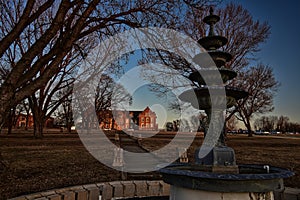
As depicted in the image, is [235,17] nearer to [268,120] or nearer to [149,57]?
[149,57]

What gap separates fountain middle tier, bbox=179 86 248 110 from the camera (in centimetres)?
434

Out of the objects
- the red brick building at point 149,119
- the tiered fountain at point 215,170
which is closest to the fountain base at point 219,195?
the tiered fountain at point 215,170

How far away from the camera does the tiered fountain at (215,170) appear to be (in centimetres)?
360

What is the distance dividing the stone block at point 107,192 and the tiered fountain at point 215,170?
202 centimetres

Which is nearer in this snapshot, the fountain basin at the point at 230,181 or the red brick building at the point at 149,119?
the fountain basin at the point at 230,181

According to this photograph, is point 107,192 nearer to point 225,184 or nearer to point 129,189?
point 129,189

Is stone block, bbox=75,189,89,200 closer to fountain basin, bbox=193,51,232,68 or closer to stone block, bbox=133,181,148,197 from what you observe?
A: stone block, bbox=133,181,148,197

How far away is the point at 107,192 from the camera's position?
6.19 metres

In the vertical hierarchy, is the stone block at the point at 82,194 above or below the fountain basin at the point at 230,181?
below

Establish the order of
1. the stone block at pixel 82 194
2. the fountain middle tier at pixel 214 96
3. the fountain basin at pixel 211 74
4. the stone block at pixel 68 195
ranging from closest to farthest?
the fountain middle tier at pixel 214 96 → the fountain basin at pixel 211 74 → the stone block at pixel 68 195 → the stone block at pixel 82 194

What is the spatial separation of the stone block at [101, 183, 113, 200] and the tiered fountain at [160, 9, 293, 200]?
6.61 ft

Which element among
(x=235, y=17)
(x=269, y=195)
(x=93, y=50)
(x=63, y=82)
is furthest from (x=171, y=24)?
(x=63, y=82)

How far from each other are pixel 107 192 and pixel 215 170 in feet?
9.93

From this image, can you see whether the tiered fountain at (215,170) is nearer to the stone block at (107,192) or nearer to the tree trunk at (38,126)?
the stone block at (107,192)
